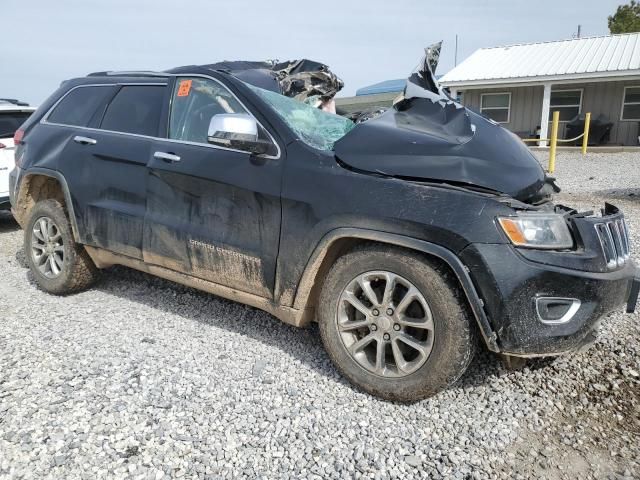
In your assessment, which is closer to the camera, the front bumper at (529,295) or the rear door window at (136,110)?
the front bumper at (529,295)

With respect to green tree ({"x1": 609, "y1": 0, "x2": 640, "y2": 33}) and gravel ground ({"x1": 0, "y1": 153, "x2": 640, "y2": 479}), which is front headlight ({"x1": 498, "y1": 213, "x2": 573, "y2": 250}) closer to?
gravel ground ({"x1": 0, "y1": 153, "x2": 640, "y2": 479})

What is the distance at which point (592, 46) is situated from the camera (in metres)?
21.1

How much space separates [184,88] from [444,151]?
203cm

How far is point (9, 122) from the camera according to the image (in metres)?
7.19

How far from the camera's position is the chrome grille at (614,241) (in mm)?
2707

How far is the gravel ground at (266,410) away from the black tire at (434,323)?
13cm

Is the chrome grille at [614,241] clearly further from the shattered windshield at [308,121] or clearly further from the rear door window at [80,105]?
the rear door window at [80,105]

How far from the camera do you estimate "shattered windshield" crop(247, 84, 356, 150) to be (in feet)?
11.0

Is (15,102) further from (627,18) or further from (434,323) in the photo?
(627,18)

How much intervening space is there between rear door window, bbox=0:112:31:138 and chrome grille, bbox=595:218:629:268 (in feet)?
24.2

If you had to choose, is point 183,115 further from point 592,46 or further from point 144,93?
point 592,46

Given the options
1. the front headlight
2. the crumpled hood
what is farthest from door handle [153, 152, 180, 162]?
the front headlight

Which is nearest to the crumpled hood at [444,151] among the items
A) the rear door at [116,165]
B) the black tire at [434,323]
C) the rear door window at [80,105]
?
the black tire at [434,323]

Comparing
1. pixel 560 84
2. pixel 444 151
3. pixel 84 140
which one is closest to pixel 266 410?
pixel 444 151
